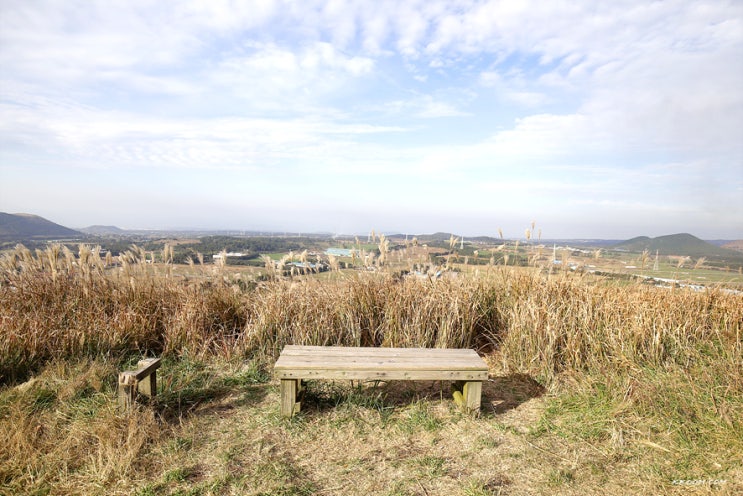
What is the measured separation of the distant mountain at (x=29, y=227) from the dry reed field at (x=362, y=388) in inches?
1291

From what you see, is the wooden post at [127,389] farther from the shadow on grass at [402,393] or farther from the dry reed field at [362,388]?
the shadow on grass at [402,393]

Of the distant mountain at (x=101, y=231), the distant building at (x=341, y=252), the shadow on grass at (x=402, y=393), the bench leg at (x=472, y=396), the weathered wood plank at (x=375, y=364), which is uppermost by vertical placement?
the distant building at (x=341, y=252)

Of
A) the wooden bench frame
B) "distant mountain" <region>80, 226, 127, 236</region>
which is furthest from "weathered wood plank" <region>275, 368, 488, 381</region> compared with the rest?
"distant mountain" <region>80, 226, 127, 236</region>

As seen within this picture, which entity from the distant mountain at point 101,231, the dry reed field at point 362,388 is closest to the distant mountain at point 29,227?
the distant mountain at point 101,231

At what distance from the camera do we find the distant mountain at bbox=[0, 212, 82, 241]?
30567 millimetres

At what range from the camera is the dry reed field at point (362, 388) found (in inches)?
102

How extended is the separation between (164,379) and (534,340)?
159 inches

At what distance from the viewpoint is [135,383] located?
308 cm

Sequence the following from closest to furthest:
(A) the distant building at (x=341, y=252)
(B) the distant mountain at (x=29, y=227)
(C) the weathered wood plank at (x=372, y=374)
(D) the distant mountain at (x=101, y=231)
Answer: (C) the weathered wood plank at (x=372, y=374)
(A) the distant building at (x=341, y=252)
(B) the distant mountain at (x=29, y=227)
(D) the distant mountain at (x=101, y=231)

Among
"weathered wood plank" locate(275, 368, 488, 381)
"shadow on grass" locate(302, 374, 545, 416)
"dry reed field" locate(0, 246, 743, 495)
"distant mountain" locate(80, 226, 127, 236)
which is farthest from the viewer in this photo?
"distant mountain" locate(80, 226, 127, 236)

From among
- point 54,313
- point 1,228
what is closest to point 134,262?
point 54,313

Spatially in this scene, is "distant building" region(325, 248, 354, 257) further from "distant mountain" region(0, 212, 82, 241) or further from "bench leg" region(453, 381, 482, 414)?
"distant mountain" region(0, 212, 82, 241)

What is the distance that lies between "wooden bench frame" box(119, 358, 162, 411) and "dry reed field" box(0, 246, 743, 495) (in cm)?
15

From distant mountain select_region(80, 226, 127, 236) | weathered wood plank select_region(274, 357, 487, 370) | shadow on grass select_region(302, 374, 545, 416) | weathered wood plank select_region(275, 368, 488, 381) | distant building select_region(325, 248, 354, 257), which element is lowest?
distant mountain select_region(80, 226, 127, 236)
